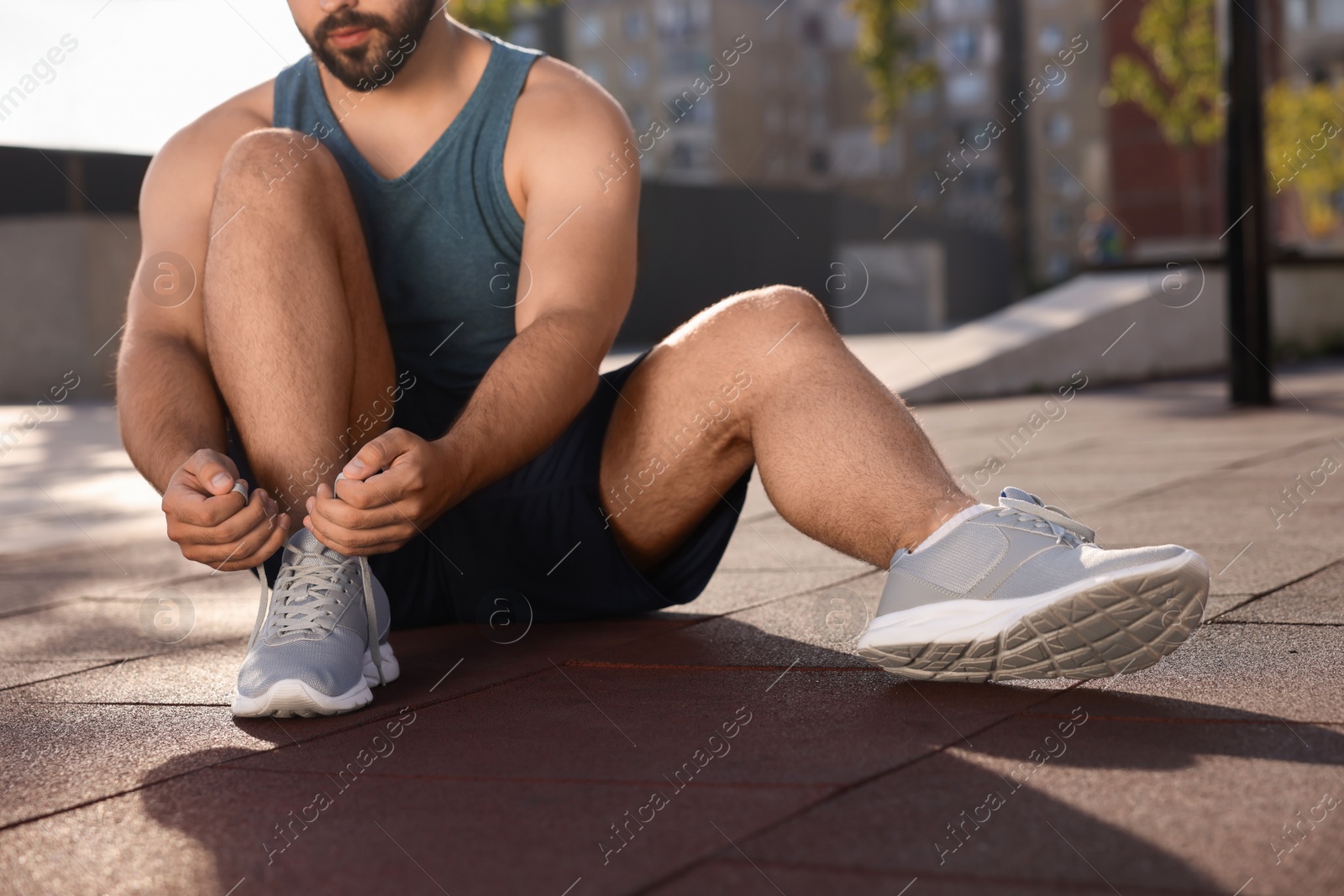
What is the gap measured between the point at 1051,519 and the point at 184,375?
4.08 feet

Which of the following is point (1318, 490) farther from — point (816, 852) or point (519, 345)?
point (816, 852)

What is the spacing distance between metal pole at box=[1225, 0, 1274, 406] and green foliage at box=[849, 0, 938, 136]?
34.0ft

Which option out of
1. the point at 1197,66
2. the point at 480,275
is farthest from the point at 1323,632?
the point at 1197,66

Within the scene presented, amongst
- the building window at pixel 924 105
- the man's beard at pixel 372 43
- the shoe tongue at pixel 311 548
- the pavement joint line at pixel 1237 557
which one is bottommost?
the building window at pixel 924 105

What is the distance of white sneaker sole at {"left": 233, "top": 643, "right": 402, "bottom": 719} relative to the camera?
1.93m

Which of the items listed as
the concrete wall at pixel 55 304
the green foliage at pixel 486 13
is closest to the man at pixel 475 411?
the concrete wall at pixel 55 304

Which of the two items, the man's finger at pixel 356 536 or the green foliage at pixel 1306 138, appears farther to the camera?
the green foliage at pixel 1306 138

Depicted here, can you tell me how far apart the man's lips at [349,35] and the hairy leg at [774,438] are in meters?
0.68

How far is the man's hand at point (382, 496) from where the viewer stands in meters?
1.78

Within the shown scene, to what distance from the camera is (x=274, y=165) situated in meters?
2.15

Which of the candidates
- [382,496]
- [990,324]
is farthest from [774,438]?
[990,324]

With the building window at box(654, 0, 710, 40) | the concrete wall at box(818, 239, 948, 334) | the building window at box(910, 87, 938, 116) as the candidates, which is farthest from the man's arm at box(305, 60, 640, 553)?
the building window at box(910, 87, 938, 116)

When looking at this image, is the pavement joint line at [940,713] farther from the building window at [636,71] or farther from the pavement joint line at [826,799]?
the building window at [636,71]

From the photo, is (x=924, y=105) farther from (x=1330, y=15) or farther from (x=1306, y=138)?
(x=1306, y=138)
